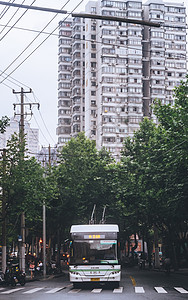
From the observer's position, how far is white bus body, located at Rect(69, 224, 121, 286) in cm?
2508

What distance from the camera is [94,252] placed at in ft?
84.2

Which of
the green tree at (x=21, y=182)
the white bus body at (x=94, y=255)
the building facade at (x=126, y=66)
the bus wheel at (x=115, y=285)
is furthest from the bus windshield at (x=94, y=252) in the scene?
the building facade at (x=126, y=66)

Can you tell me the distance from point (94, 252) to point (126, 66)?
Answer: 290 feet

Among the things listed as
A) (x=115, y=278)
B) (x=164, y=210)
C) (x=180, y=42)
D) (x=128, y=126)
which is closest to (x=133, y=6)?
(x=180, y=42)

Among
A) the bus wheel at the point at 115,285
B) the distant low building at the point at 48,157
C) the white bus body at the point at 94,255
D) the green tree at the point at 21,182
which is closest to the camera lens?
the white bus body at the point at 94,255

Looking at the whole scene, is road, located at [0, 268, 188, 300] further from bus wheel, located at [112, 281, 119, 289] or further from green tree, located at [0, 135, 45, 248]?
green tree, located at [0, 135, 45, 248]

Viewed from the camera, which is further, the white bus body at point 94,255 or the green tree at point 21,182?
the green tree at point 21,182

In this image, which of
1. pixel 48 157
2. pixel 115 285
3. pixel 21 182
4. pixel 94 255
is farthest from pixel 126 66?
pixel 94 255

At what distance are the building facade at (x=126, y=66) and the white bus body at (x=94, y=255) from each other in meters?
80.3

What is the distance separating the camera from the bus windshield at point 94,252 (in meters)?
25.4

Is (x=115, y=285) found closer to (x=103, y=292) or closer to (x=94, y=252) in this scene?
(x=94, y=252)

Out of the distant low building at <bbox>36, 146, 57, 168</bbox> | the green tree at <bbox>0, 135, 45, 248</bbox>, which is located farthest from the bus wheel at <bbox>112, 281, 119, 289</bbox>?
the distant low building at <bbox>36, 146, 57, 168</bbox>

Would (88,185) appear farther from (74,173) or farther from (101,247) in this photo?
(101,247)

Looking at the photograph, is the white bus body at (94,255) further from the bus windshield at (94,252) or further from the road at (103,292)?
the road at (103,292)
